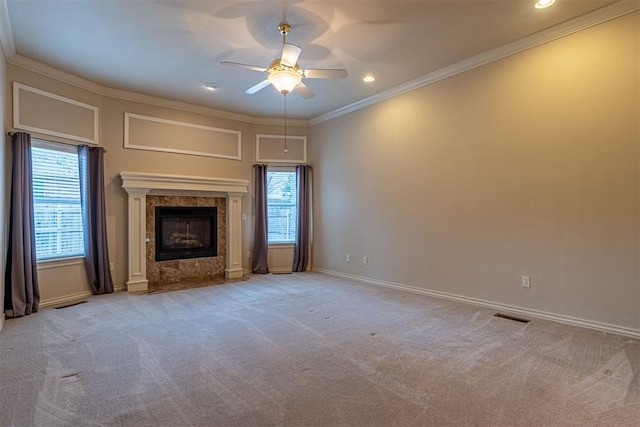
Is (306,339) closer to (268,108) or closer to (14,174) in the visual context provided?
(14,174)

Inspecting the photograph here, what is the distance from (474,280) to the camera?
4410 millimetres

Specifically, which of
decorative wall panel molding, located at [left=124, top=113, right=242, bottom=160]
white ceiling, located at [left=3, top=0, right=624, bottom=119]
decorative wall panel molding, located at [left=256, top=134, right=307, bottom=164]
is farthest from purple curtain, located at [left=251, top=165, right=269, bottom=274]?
white ceiling, located at [left=3, top=0, right=624, bottom=119]

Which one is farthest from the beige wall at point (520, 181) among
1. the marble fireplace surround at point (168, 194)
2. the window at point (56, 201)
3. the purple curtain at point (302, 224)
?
the window at point (56, 201)

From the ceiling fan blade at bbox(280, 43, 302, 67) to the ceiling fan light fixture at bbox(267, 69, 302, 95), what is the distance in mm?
73

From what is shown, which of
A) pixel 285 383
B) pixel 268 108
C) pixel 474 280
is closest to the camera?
pixel 285 383

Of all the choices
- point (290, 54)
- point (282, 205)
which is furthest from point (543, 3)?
point (282, 205)

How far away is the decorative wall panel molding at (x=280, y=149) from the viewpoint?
22.7ft

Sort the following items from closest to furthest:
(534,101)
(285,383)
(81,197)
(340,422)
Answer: (340,422), (285,383), (534,101), (81,197)

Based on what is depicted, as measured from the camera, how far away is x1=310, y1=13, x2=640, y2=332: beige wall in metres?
3.31

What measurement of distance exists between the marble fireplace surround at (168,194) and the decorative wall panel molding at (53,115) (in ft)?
2.59

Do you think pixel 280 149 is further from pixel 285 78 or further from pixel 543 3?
pixel 543 3

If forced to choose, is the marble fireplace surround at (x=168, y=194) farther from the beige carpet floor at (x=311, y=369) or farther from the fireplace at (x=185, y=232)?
the beige carpet floor at (x=311, y=369)

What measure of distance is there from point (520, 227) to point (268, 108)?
4603 millimetres

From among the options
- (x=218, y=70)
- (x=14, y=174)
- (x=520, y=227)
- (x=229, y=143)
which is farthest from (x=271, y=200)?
(x=520, y=227)
